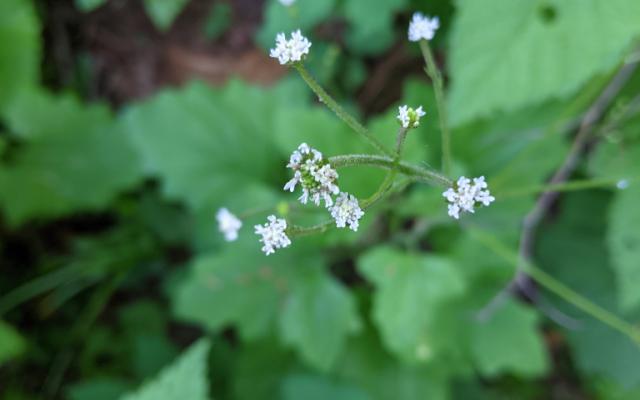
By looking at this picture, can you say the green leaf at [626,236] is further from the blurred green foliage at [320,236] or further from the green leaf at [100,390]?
the green leaf at [100,390]

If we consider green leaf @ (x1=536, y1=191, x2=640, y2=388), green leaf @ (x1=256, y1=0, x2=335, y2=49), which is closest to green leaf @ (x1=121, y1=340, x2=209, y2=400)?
green leaf @ (x1=256, y1=0, x2=335, y2=49)

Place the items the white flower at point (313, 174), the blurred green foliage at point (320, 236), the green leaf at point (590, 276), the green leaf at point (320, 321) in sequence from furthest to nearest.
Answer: the green leaf at point (590, 276) → the green leaf at point (320, 321) → the blurred green foliage at point (320, 236) → the white flower at point (313, 174)

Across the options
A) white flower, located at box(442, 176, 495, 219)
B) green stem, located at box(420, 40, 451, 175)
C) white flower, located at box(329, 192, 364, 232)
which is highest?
green stem, located at box(420, 40, 451, 175)

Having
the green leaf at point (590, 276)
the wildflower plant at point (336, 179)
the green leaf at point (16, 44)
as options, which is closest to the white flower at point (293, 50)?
the wildflower plant at point (336, 179)

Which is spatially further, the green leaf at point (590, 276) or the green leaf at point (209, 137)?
the green leaf at point (590, 276)

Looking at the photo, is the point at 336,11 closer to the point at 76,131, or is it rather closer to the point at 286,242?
the point at 76,131

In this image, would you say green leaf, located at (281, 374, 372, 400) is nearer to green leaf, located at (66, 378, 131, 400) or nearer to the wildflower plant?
green leaf, located at (66, 378, 131, 400)

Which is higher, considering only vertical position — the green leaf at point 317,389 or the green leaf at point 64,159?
the green leaf at point 64,159

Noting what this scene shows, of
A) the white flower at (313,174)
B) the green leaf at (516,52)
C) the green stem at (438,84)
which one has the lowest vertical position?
the white flower at (313,174)
